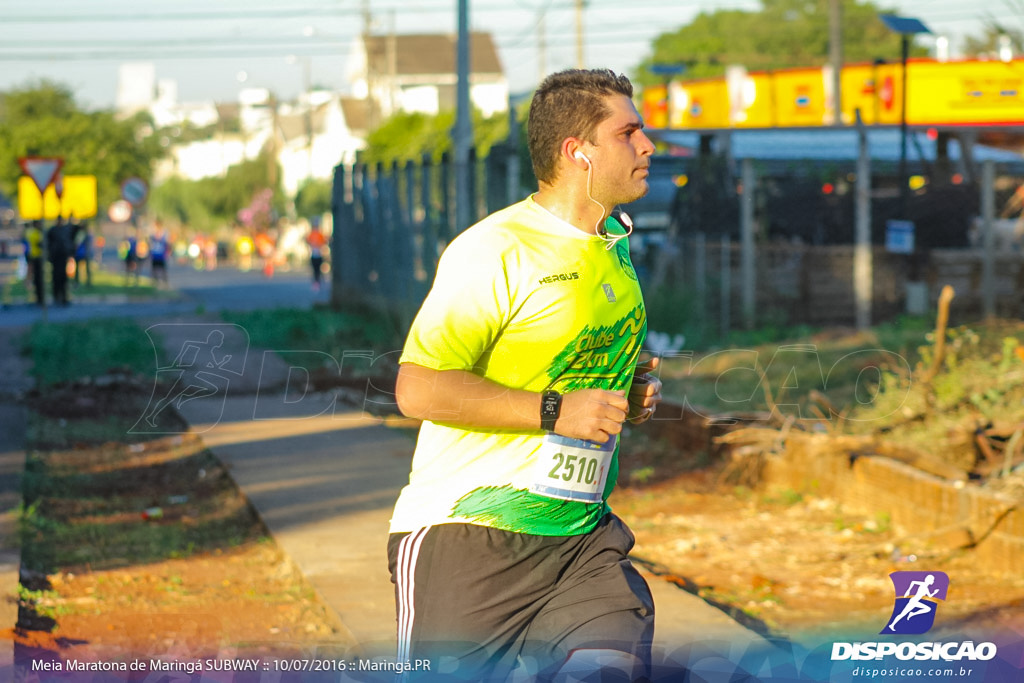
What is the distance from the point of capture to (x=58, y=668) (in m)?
5.04

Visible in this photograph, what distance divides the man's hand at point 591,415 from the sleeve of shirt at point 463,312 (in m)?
0.25

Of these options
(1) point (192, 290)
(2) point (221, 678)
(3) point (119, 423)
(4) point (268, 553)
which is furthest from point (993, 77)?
(1) point (192, 290)

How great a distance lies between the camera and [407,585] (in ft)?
10.3

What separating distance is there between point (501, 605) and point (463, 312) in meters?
0.70

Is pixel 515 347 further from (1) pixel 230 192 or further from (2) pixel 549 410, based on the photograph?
(1) pixel 230 192

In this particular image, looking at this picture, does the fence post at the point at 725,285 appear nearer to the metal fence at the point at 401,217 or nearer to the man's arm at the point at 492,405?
the metal fence at the point at 401,217

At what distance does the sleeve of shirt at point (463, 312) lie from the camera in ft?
9.87

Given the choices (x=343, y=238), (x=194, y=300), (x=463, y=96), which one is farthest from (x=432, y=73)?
(x=463, y=96)

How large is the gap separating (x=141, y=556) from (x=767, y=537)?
347cm

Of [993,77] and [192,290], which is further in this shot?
[192,290]

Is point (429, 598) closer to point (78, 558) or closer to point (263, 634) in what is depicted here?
point (263, 634)

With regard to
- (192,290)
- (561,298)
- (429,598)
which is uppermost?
(561,298)

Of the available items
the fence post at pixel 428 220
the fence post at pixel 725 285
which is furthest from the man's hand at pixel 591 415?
the fence post at pixel 725 285

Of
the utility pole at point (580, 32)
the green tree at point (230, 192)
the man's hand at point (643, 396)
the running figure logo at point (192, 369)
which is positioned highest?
the utility pole at point (580, 32)
